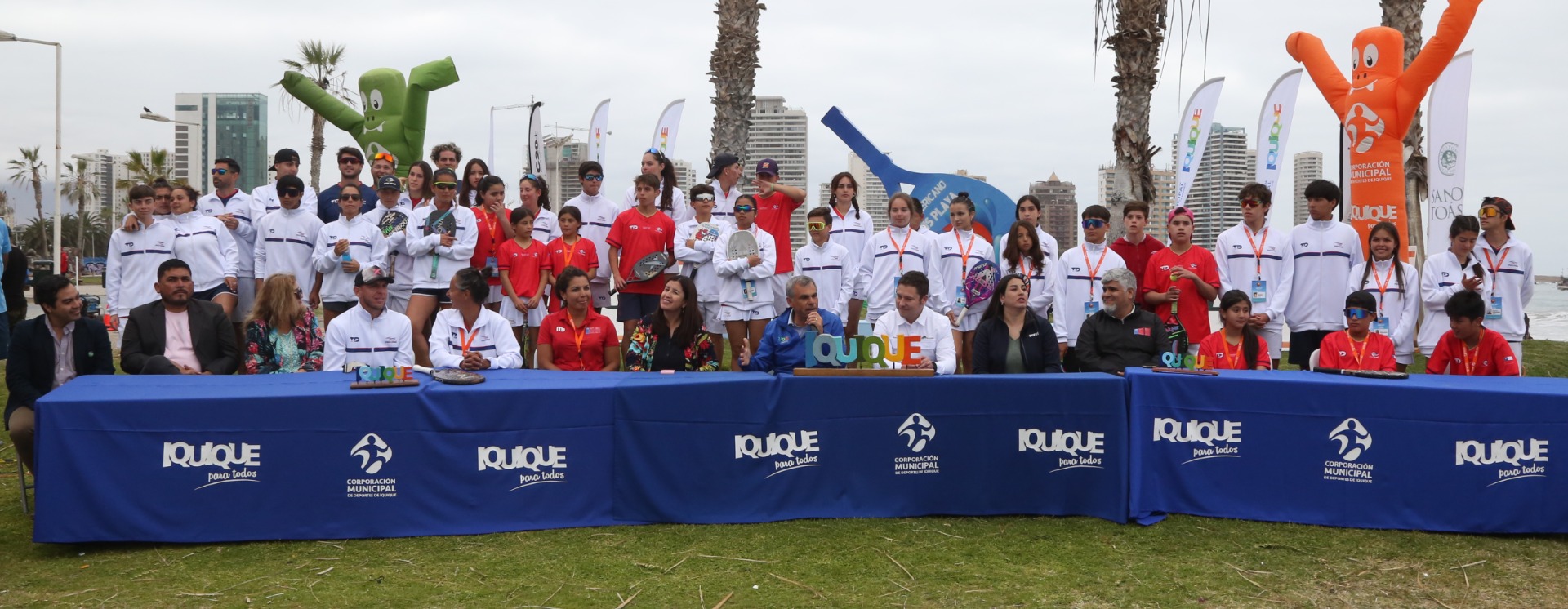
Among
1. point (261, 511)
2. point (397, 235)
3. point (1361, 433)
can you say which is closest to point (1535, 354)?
point (1361, 433)

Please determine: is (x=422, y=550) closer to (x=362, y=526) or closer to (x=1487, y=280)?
(x=362, y=526)

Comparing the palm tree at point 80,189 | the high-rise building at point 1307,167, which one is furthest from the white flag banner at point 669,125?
the palm tree at point 80,189

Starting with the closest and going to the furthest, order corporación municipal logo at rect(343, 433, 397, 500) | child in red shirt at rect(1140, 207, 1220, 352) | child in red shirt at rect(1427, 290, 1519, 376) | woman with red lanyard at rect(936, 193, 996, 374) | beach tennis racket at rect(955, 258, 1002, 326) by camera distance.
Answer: corporación municipal logo at rect(343, 433, 397, 500) → child in red shirt at rect(1427, 290, 1519, 376) → child in red shirt at rect(1140, 207, 1220, 352) → beach tennis racket at rect(955, 258, 1002, 326) → woman with red lanyard at rect(936, 193, 996, 374)

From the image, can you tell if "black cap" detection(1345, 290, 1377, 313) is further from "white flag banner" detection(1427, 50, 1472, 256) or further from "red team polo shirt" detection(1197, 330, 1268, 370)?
"white flag banner" detection(1427, 50, 1472, 256)

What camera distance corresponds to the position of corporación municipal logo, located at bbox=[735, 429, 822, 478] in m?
5.77

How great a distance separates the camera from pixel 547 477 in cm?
567

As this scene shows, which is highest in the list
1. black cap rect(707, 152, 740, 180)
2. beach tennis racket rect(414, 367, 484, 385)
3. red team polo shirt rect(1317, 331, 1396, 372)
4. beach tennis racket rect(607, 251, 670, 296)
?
black cap rect(707, 152, 740, 180)

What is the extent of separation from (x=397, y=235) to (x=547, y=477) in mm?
3435

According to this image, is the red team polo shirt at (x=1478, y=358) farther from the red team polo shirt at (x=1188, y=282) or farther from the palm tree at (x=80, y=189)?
the palm tree at (x=80, y=189)

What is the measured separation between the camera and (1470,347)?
6703mm

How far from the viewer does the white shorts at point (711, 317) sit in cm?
887

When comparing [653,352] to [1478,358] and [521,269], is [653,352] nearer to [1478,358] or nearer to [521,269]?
[521,269]

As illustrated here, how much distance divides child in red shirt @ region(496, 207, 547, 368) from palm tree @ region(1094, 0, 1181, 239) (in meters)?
6.04

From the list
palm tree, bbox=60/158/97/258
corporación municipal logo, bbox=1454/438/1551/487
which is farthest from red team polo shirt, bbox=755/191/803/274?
palm tree, bbox=60/158/97/258
